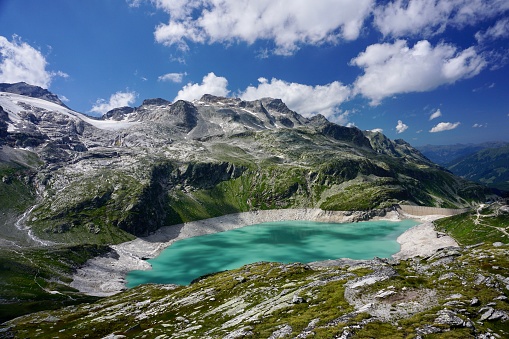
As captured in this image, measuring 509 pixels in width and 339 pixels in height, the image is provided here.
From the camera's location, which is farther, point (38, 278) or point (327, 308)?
point (38, 278)

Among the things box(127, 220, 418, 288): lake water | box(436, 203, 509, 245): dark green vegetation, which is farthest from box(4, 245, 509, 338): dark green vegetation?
box(436, 203, 509, 245): dark green vegetation

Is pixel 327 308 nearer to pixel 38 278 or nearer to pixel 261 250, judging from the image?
pixel 38 278

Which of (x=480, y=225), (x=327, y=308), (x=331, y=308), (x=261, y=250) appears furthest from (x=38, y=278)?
(x=480, y=225)

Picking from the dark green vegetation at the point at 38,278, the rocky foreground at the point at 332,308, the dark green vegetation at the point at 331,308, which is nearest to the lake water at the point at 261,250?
the dark green vegetation at the point at 38,278

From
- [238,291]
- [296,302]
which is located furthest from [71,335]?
[296,302]

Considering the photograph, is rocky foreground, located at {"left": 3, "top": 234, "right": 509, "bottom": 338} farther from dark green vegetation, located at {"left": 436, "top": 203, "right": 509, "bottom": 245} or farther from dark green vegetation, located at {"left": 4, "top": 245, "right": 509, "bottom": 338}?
dark green vegetation, located at {"left": 436, "top": 203, "right": 509, "bottom": 245}

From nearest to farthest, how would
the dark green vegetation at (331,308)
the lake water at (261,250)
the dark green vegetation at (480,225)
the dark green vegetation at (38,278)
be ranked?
the dark green vegetation at (331,308) → the dark green vegetation at (38,278) → the dark green vegetation at (480,225) → the lake water at (261,250)

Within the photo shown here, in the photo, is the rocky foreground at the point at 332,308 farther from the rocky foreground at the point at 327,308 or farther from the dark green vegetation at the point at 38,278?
the dark green vegetation at the point at 38,278

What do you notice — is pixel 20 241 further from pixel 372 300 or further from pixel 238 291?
pixel 372 300
